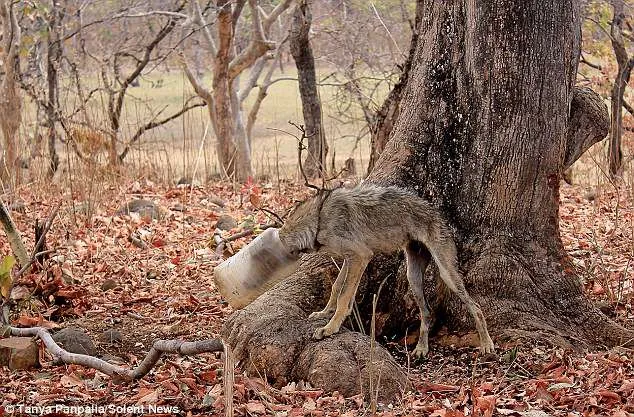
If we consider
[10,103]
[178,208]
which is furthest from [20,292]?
[10,103]

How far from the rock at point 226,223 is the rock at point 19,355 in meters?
3.93

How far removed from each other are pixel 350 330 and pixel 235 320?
2.31 ft

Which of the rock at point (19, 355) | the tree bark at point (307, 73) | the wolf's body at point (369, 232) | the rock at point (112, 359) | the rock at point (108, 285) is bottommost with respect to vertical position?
the rock at point (112, 359)

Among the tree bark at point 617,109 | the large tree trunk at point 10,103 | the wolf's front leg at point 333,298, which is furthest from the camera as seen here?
the tree bark at point 617,109

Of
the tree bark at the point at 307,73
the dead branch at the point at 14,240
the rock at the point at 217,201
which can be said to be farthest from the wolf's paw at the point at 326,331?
the tree bark at the point at 307,73

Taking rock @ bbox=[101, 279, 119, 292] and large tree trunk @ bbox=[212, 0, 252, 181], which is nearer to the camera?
rock @ bbox=[101, 279, 119, 292]

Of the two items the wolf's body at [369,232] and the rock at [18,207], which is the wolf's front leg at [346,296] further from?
the rock at [18,207]

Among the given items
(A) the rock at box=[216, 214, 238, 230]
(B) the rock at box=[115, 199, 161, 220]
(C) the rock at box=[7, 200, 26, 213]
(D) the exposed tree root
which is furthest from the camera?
(B) the rock at box=[115, 199, 161, 220]

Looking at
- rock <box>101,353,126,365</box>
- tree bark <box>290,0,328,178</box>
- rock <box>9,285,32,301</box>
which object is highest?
tree bark <box>290,0,328,178</box>

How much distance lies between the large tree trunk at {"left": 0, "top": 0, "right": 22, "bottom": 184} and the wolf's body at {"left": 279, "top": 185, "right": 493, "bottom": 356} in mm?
5409

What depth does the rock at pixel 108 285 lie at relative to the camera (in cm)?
718

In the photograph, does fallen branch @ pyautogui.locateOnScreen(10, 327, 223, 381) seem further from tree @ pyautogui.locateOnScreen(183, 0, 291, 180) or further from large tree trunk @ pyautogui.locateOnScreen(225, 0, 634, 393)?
tree @ pyautogui.locateOnScreen(183, 0, 291, 180)

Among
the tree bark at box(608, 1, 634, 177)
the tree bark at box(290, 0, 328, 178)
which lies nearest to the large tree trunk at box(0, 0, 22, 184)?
the tree bark at box(290, 0, 328, 178)

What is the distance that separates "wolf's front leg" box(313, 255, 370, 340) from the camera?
15.8 feet
